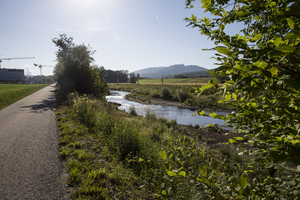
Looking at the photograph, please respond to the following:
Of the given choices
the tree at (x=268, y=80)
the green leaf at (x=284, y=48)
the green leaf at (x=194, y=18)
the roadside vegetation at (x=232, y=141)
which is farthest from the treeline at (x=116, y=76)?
the green leaf at (x=284, y=48)

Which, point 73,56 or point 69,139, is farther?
point 73,56

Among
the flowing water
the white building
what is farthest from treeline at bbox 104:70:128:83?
the flowing water

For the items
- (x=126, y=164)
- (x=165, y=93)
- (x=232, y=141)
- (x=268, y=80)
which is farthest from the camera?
(x=165, y=93)

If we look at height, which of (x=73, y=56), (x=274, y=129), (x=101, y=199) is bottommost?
(x=101, y=199)

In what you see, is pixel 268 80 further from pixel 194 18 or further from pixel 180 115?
pixel 180 115

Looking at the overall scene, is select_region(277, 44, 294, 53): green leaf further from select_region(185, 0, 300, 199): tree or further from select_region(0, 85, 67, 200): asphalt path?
select_region(0, 85, 67, 200): asphalt path

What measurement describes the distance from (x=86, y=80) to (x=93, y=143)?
13.5m

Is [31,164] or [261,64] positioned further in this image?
[31,164]

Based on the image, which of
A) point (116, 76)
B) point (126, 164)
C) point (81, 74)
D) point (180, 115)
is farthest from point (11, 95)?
point (116, 76)

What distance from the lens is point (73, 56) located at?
1700 cm

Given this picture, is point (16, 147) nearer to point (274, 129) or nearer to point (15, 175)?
point (15, 175)

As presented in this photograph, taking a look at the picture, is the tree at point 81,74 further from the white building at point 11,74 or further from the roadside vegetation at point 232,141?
the white building at point 11,74

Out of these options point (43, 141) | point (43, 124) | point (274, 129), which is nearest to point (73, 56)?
point (43, 124)

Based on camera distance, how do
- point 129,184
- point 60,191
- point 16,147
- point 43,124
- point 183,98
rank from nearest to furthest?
point 60,191
point 129,184
point 16,147
point 43,124
point 183,98
